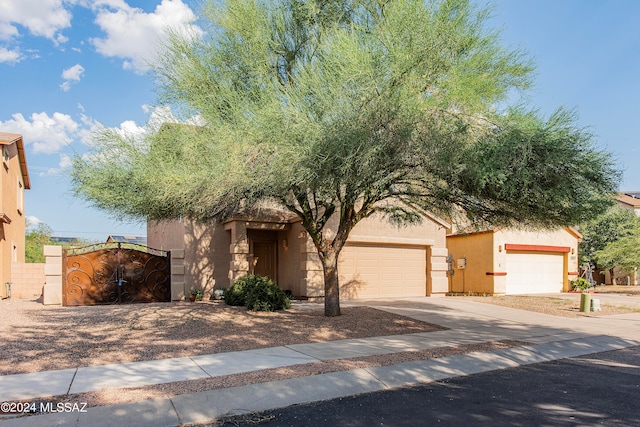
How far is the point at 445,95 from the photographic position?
9.46 metres

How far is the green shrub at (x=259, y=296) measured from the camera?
44.2 feet

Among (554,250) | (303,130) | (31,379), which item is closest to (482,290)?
(554,250)

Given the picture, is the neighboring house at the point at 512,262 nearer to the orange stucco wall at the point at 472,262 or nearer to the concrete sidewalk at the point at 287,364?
the orange stucco wall at the point at 472,262

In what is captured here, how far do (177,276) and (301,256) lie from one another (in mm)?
4420

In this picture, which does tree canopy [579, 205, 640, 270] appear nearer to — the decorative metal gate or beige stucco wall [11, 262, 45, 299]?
the decorative metal gate

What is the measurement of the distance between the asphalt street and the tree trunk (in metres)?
5.19

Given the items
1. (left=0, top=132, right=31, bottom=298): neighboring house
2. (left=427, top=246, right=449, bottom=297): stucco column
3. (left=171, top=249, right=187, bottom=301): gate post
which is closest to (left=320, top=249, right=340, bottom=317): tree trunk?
(left=171, top=249, right=187, bottom=301): gate post

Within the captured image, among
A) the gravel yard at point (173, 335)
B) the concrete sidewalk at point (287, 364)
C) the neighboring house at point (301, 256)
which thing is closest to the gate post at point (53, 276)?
the gravel yard at point (173, 335)

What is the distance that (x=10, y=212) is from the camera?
2022cm

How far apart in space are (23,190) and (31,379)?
21661 mm

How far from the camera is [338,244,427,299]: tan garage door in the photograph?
18109 mm

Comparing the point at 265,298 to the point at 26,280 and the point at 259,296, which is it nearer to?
the point at 259,296

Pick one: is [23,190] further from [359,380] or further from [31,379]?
[359,380]

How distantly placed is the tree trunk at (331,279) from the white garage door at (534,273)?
42.3 ft
